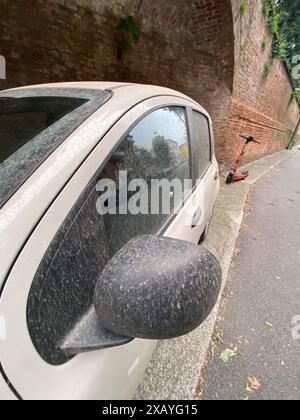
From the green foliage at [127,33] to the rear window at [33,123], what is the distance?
4708mm

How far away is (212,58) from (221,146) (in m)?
2.14

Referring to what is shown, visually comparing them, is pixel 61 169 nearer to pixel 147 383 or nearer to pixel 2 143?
pixel 2 143

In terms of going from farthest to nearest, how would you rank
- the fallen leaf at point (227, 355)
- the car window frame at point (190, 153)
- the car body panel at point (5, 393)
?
the fallen leaf at point (227, 355) → the car window frame at point (190, 153) → the car body panel at point (5, 393)

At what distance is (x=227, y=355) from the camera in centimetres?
197

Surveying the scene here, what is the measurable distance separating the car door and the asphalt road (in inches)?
44.6

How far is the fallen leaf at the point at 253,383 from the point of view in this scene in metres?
1.74

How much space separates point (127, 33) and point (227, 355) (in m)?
5.95

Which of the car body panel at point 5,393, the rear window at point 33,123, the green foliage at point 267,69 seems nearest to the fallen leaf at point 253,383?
the car body panel at point 5,393

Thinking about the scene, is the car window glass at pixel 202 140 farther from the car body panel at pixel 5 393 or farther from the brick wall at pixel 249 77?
the brick wall at pixel 249 77

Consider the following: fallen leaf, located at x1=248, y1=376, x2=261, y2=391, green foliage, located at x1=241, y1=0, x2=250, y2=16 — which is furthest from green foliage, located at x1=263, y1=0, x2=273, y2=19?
fallen leaf, located at x1=248, y1=376, x2=261, y2=391

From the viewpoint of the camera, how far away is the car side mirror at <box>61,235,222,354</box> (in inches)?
24.6

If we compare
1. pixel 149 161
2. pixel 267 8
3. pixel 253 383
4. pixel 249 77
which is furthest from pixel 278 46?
pixel 253 383

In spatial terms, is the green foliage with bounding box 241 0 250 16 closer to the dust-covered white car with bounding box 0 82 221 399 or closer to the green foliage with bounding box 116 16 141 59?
the green foliage with bounding box 116 16 141 59

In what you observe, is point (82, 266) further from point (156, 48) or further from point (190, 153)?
point (156, 48)
